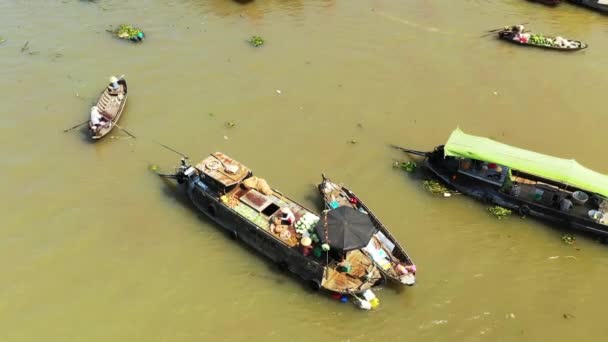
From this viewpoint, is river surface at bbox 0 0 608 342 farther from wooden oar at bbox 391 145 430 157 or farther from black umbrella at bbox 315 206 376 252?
black umbrella at bbox 315 206 376 252

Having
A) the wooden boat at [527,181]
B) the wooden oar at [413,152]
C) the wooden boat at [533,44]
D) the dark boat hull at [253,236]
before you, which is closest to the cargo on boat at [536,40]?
the wooden boat at [533,44]

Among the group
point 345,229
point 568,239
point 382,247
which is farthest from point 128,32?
point 568,239

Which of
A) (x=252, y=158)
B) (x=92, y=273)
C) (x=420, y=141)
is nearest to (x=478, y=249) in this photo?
(x=420, y=141)

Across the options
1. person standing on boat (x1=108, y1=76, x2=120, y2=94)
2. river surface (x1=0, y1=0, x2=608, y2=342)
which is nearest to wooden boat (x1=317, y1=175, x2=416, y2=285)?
river surface (x1=0, y1=0, x2=608, y2=342)

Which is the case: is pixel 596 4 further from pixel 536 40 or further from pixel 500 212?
pixel 500 212

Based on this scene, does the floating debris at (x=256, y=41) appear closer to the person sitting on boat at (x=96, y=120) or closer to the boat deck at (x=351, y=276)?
the person sitting on boat at (x=96, y=120)
